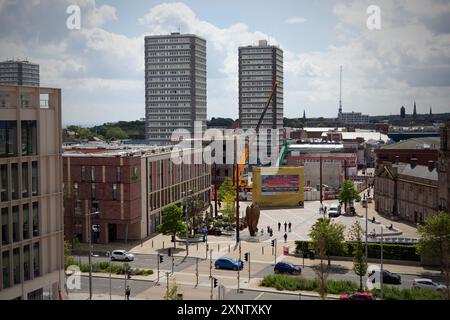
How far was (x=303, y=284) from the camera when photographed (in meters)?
33.1

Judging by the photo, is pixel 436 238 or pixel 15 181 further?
pixel 436 238

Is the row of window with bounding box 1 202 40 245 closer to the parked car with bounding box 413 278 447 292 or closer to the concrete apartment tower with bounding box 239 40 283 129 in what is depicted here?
the parked car with bounding box 413 278 447 292

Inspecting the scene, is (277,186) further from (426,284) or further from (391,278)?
(426,284)

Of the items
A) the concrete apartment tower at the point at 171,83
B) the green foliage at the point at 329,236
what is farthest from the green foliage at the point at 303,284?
the concrete apartment tower at the point at 171,83

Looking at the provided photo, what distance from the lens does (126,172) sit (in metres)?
47.9

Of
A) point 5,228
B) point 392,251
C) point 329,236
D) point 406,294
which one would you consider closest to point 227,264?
point 329,236

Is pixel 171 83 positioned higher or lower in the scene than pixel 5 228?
higher

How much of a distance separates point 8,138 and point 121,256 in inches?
800

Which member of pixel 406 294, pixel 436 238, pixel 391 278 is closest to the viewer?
pixel 406 294

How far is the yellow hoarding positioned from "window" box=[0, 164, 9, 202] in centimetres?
4736

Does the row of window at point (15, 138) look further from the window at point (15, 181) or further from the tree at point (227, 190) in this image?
the tree at point (227, 190)

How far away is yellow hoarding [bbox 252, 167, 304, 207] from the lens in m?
68.7

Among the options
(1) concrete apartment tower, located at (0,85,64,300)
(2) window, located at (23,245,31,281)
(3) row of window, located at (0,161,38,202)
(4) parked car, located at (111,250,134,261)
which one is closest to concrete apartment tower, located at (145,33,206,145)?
(4) parked car, located at (111,250,134,261)

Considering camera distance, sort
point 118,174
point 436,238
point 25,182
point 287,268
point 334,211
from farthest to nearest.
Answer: point 334,211 < point 118,174 < point 287,268 < point 436,238 < point 25,182
